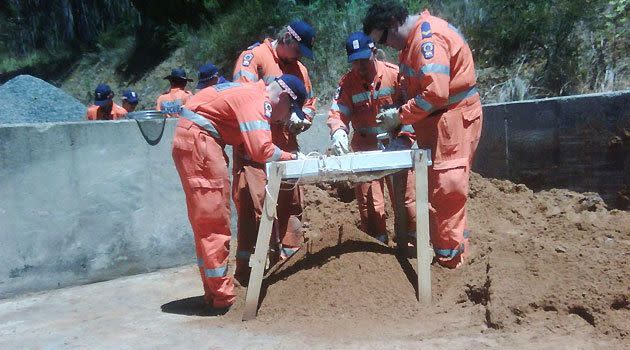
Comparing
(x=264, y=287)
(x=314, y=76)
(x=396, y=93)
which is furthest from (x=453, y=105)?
(x=314, y=76)

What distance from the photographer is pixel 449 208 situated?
5.25 m

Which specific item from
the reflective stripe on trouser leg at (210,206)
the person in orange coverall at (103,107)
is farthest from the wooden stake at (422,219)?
the person in orange coverall at (103,107)

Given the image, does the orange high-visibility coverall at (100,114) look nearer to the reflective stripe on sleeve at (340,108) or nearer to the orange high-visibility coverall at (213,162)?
the reflective stripe on sleeve at (340,108)

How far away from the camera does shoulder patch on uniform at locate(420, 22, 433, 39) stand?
518cm

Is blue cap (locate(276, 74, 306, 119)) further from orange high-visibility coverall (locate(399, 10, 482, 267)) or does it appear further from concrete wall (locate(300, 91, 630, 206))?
concrete wall (locate(300, 91, 630, 206))

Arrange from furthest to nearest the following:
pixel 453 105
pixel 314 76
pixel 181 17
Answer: pixel 181 17 < pixel 314 76 < pixel 453 105

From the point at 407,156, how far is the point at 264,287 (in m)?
1.47

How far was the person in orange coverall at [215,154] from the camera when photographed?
16.8ft

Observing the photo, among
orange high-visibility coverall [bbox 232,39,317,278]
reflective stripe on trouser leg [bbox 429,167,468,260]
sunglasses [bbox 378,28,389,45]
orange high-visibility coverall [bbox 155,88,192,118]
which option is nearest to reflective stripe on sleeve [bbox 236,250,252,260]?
orange high-visibility coverall [bbox 232,39,317,278]

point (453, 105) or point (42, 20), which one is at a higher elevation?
point (42, 20)

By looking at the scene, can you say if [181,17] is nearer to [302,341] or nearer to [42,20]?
[42,20]

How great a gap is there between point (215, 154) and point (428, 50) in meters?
1.74

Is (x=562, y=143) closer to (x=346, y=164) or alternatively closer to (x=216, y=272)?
(x=346, y=164)

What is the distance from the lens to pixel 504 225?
22.5 ft
